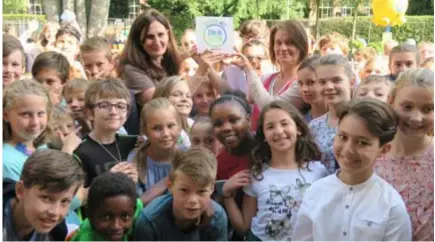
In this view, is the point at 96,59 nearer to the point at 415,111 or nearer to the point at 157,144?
the point at 157,144

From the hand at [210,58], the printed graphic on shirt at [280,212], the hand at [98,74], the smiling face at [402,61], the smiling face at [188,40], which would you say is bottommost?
the printed graphic on shirt at [280,212]

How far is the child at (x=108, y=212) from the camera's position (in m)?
2.46

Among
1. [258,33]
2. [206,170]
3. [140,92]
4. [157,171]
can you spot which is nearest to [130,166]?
[157,171]

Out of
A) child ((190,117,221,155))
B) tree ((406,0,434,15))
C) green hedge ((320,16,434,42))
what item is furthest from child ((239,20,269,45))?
tree ((406,0,434,15))

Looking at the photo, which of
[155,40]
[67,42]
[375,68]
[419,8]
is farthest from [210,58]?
[419,8]

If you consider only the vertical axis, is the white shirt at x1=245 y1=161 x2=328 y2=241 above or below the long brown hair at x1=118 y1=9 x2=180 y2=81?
below

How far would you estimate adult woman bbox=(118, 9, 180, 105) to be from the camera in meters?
3.88

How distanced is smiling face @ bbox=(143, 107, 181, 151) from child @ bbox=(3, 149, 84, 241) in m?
0.75

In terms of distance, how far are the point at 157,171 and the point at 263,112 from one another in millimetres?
625

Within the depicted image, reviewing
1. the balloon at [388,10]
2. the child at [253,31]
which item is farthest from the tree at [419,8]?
the child at [253,31]

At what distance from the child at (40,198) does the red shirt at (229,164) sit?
96 centimetres

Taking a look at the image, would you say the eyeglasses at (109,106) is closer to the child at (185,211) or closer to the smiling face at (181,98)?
the smiling face at (181,98)

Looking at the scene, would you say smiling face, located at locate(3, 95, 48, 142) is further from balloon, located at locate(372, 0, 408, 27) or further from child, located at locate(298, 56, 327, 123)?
balloon, located at locate(372, 0, 408, 27)

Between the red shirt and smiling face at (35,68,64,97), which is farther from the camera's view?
smiling face at (35,68,64,97)
